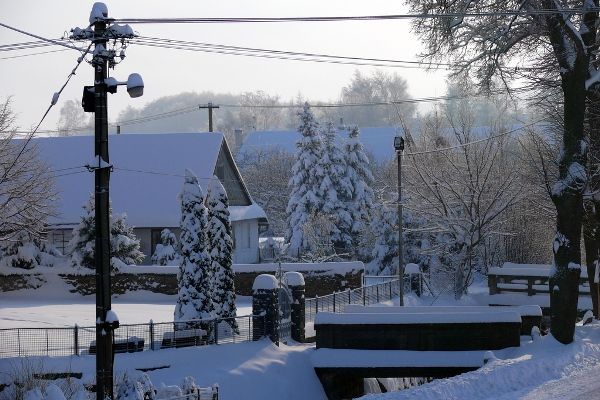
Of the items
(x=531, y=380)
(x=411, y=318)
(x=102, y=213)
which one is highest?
(x=102, y=213)

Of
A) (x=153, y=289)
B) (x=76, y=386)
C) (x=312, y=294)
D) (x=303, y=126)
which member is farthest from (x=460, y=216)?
(x=76, y=386)

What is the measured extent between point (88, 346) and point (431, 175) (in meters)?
20.6

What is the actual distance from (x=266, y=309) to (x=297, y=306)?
1854 millimetres

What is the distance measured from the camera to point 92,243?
40.0 meters

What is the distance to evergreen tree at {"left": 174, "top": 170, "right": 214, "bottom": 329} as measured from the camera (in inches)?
1017

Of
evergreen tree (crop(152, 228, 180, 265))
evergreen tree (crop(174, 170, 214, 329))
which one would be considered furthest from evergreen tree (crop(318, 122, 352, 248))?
evergreen tree (crop(174, 170, 214, 329))

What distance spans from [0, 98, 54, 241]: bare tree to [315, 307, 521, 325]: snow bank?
16678 mm

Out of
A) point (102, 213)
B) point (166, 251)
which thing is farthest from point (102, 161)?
point (166, 251)

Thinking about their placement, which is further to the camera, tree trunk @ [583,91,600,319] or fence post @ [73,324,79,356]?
tree trunk @ [583,91,600,319]

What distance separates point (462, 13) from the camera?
20094 millimetres

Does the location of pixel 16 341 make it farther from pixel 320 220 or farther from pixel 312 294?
pixel 320 220

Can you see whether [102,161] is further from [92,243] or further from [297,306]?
[92,243]

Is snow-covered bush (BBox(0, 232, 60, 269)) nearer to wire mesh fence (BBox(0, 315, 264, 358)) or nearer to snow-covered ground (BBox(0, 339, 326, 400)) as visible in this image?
wire mesh fence (BBox(0, 315, 264, 358))

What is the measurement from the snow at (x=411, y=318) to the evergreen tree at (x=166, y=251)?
68.6 feet
